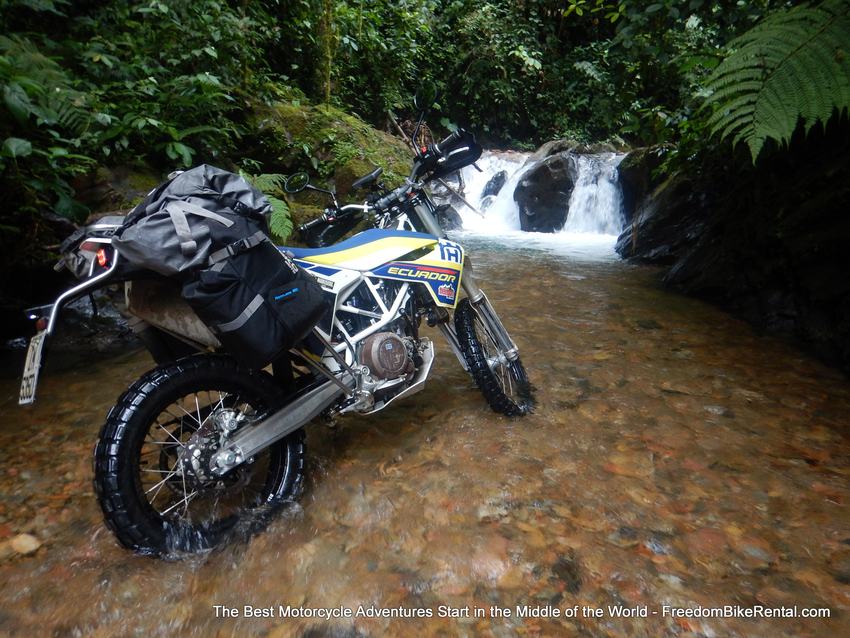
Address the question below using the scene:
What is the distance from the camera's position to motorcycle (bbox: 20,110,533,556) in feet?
5.18

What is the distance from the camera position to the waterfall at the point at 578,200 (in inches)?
412

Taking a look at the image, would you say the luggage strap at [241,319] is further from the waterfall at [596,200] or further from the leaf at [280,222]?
the waterfall at [596,200]

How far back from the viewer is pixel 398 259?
94.2 inches

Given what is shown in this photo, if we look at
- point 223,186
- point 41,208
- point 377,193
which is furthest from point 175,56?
point 223,186

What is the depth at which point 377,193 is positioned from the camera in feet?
8.68

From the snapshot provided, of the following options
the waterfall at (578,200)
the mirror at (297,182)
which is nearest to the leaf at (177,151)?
the mirror at (297,182)

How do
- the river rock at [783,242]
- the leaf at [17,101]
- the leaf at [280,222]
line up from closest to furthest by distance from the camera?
the leaf at [17,101] → the river rock at [783,242] → the leaf at [280,222]

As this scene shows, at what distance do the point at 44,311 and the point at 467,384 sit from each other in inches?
95.5

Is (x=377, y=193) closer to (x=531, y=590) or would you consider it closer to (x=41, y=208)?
(x=531, y=590)

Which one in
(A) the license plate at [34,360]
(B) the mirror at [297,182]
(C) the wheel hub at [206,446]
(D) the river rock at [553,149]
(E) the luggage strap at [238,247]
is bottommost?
(C) the wheel hub at [206,446]

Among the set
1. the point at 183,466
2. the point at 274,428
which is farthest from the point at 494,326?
the point at 183,466

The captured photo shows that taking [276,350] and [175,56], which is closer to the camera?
[276,350]

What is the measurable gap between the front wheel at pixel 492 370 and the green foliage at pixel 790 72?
68.0 inches

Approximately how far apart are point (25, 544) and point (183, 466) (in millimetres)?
753
